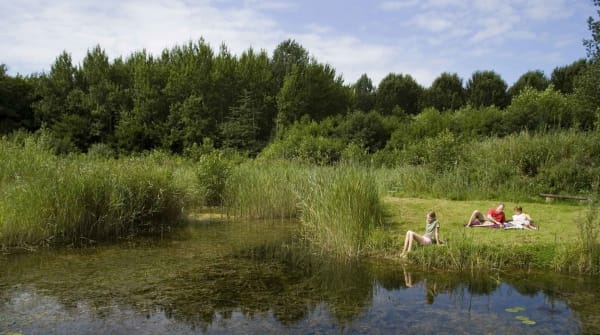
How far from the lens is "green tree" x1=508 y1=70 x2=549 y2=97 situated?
44.2m

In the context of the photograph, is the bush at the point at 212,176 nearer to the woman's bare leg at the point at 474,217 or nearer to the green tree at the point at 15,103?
the woman's bare leg at the point at 474,217

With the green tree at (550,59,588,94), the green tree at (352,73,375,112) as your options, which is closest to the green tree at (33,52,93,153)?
the green tree at (352,73,375,112)

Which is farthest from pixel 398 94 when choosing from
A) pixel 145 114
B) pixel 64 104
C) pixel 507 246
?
pixel 507 246

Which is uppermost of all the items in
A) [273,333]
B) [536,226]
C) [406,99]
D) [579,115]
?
[406,99]

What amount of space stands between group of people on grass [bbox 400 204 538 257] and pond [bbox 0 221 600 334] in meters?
0.67

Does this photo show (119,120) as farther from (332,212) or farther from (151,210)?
(332,212)

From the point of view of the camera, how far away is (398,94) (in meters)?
49.7

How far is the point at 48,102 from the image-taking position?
35469 mm

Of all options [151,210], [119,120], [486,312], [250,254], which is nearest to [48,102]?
[119,120]

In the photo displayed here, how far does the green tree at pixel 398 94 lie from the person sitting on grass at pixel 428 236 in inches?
1604

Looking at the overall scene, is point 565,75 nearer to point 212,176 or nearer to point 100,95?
point 100,95

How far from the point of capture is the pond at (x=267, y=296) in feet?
18.4

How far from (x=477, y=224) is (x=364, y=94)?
141 ft

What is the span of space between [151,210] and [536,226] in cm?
844
